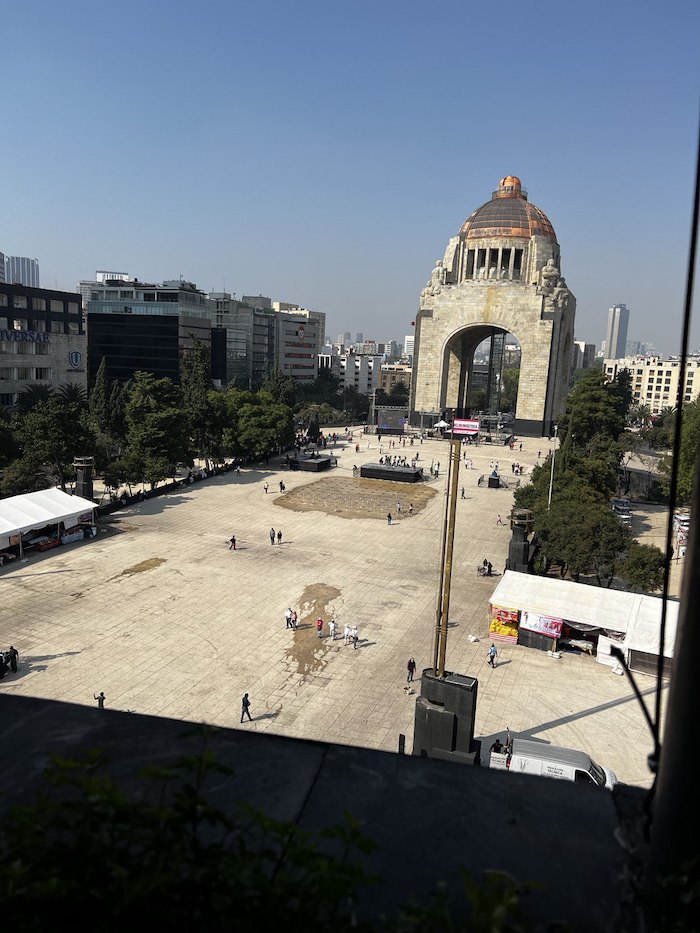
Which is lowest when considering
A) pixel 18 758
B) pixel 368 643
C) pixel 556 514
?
pixel 368 643

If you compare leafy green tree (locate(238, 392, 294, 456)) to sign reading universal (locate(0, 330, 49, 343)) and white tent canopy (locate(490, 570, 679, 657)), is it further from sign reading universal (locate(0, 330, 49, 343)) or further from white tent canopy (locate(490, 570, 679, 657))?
white tent canopy (locate(490, 570, 679, 657))

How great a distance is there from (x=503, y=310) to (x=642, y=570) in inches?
2183

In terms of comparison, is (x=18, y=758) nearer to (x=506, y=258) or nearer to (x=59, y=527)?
(x=59, y=527)

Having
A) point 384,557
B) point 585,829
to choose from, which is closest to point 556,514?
point 384,557

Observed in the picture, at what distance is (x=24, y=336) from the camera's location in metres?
60.0

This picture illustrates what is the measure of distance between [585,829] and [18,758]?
327cm

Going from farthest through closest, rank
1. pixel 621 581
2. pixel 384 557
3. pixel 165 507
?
1. pixel 165 507
2. pixel 384 557
3. pixel 621 581

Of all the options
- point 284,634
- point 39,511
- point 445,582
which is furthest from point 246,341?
point 445,582

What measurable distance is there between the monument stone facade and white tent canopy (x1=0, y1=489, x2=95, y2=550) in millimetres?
53123

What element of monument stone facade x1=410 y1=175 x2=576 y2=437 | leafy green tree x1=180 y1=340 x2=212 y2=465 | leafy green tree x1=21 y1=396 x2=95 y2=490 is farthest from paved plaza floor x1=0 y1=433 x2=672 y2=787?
monument stone facade x1=410 y1=175 x2=576 y2=437

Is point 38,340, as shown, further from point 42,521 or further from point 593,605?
point 593,605

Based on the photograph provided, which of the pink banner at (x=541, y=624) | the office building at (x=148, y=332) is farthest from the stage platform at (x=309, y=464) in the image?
the office building at (x=148, y=332)

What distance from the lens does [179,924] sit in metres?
2.40

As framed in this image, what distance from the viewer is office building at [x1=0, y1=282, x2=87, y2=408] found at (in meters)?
58.9
